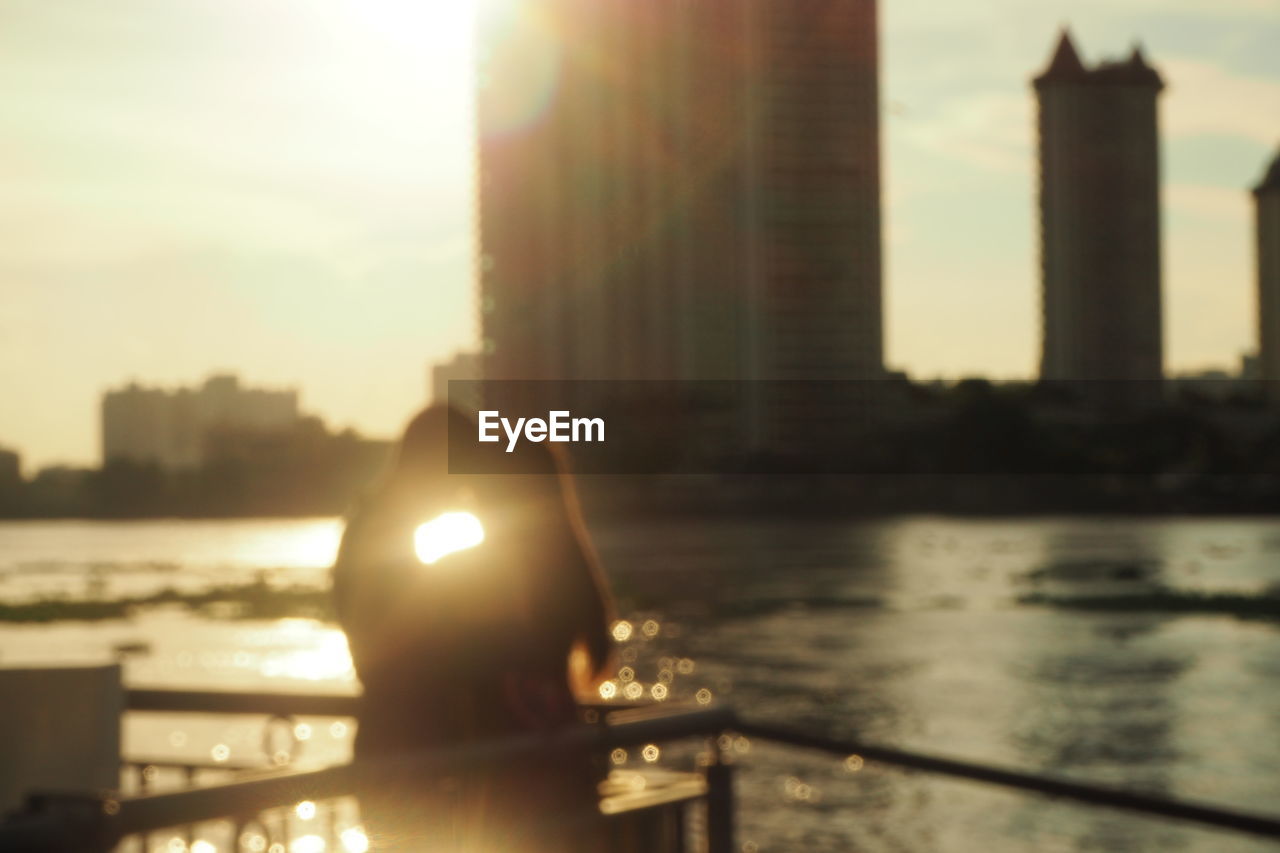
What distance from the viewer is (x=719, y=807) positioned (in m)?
4.43

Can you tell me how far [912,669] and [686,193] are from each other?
114267mm

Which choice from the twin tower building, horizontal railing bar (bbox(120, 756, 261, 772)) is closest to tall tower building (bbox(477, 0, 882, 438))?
the twin tower building

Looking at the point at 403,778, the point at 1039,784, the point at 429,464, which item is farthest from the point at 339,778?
the point at 1039,784

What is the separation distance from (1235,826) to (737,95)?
505 feet

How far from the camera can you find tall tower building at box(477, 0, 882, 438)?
488 feet

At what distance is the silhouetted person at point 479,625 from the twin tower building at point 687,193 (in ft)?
468

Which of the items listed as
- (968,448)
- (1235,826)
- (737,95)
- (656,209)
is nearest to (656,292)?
(656,209)

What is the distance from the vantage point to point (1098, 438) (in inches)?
6171

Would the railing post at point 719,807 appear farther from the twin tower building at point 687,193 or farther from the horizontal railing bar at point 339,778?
the twin tower building at point 687,193

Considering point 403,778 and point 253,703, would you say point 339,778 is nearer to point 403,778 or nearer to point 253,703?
point 403,778

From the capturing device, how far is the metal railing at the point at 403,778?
273 cm

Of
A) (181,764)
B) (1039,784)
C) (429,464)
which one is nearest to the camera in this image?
(429,464)

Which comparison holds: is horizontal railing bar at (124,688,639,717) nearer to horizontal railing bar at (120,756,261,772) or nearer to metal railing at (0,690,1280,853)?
metal railing at (0,690,1280,853)

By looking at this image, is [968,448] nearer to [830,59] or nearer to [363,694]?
[830,59]
